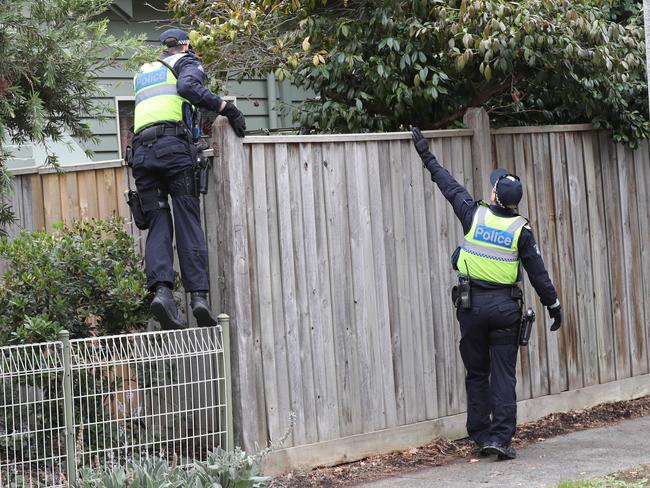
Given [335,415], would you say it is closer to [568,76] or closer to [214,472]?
[214,472]

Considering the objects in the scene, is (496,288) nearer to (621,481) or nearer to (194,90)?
(621,481)

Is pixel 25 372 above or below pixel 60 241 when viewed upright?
below

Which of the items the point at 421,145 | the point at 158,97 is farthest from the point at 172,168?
the point at 421,145

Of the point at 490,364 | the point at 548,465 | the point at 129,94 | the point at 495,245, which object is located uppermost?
the point at 129,94

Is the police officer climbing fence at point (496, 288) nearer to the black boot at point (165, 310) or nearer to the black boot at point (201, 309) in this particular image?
the black boot at point (201, 309)

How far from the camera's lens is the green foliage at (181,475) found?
19.2 feet

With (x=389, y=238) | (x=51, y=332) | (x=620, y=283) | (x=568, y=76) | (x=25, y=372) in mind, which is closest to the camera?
(x=25, y=372)

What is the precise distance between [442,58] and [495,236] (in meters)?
2.07

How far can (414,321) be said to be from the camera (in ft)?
27.0

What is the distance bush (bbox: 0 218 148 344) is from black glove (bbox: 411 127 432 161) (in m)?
2.20

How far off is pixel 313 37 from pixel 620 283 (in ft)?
11.4

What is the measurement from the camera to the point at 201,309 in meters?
7.00

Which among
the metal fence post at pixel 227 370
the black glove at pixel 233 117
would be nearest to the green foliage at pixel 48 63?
the black glove at pixel 233 117

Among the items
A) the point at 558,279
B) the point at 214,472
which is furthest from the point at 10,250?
the point at 558,279
